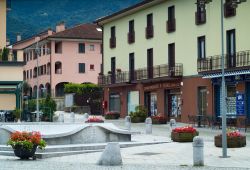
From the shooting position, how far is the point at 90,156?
20766 mm

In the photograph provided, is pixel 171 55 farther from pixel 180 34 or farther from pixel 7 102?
pixel 7 102

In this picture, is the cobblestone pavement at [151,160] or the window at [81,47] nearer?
the cobblestone pavement at [151,160]

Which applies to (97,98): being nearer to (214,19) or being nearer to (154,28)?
(154,28)

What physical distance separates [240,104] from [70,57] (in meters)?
45.2

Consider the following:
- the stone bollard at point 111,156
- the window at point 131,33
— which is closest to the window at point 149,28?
the window at point 131,33

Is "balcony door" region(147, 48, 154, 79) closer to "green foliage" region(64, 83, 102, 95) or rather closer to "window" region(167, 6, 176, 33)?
"window" region(167, 6, 176, 33)

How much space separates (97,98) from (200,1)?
46.7 meters

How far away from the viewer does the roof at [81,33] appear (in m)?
76.3

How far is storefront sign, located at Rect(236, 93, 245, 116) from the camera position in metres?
35.4

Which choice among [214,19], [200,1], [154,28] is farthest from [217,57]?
[200,1]

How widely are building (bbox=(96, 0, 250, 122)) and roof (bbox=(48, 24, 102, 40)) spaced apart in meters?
19.7

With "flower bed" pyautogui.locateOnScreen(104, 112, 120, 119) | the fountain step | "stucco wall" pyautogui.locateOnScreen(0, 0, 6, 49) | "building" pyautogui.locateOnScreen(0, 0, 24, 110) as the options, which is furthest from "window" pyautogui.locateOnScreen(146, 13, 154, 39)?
the fountain step

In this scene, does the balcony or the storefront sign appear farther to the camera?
the balcony

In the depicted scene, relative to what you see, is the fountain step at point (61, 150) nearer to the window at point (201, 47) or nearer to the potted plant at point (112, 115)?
the window at point (201, 47)
